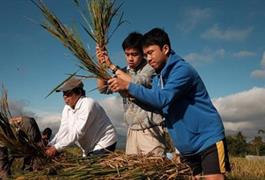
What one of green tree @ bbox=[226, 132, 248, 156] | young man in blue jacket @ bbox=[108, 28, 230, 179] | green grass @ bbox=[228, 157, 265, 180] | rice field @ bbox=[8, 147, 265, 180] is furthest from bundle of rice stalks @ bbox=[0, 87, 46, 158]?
green tree @ bbox=[226, 132, 248, 156]

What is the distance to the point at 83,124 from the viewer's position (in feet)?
16.9

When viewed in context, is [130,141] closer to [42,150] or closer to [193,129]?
[42,150]

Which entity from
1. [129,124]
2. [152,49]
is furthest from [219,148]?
[129,124]

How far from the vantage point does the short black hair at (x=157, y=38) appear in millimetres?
3803

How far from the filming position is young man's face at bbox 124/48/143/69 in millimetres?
4680

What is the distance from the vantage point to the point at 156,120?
4.65m

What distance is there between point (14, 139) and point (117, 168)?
1100mm

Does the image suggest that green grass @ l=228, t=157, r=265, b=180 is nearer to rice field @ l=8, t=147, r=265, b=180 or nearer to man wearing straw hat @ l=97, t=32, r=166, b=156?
man wearing straw hat @ l=97, t=32, r=166, b=156

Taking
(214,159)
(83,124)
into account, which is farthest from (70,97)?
(214,159)

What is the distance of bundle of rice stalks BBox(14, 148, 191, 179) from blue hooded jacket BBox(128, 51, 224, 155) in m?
0.21

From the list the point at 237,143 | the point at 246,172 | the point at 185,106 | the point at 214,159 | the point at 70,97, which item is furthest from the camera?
the point at 237,143

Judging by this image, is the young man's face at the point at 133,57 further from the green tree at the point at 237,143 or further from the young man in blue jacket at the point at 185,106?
the green tree at the point at 237,143

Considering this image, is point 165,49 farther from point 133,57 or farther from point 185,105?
point 133,57

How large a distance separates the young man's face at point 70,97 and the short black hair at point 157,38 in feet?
5.59
